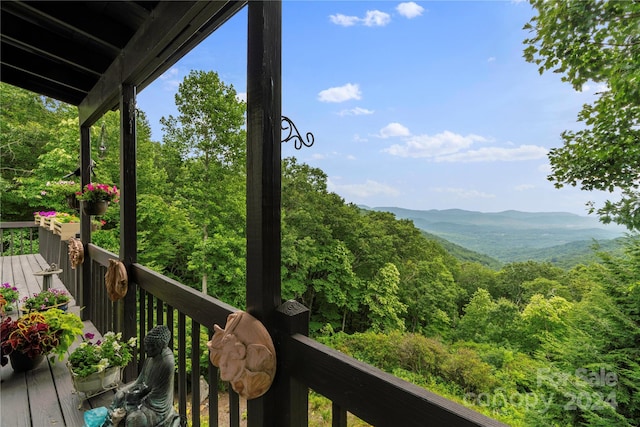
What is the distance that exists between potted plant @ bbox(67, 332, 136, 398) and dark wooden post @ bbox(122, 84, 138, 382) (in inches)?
8.9

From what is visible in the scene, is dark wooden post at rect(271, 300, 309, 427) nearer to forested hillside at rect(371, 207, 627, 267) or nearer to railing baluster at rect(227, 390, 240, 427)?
railing baluster at rect(227, 390, 240, 427)

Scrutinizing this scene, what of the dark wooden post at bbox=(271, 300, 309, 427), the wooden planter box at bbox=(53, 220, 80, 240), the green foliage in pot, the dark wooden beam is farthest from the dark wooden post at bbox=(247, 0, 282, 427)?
the wooden planter box at bbox=(53, 220, 80, 240)

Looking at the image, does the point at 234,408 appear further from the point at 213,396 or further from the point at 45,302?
the point at 45,302

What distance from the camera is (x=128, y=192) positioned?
1.67 m

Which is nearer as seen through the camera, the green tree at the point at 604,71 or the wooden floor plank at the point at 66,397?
the wooden floor plank at the point at 66,397

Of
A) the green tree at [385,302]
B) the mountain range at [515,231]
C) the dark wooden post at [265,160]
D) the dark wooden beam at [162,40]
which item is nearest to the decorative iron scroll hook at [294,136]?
the dark wooden post at [265,160]

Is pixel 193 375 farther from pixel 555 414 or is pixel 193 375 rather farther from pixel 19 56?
pixel 555 414

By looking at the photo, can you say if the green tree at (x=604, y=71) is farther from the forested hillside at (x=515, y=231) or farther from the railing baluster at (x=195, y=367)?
the railing baluster at (x=195, y=367)

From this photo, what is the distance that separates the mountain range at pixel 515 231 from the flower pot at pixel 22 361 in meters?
6.31

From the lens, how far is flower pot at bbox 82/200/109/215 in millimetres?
2250

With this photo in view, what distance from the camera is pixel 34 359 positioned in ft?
5.32

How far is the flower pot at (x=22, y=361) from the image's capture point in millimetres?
1568

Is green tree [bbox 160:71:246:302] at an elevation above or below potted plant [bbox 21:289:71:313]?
above

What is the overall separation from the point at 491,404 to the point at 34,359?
20.9 ft
